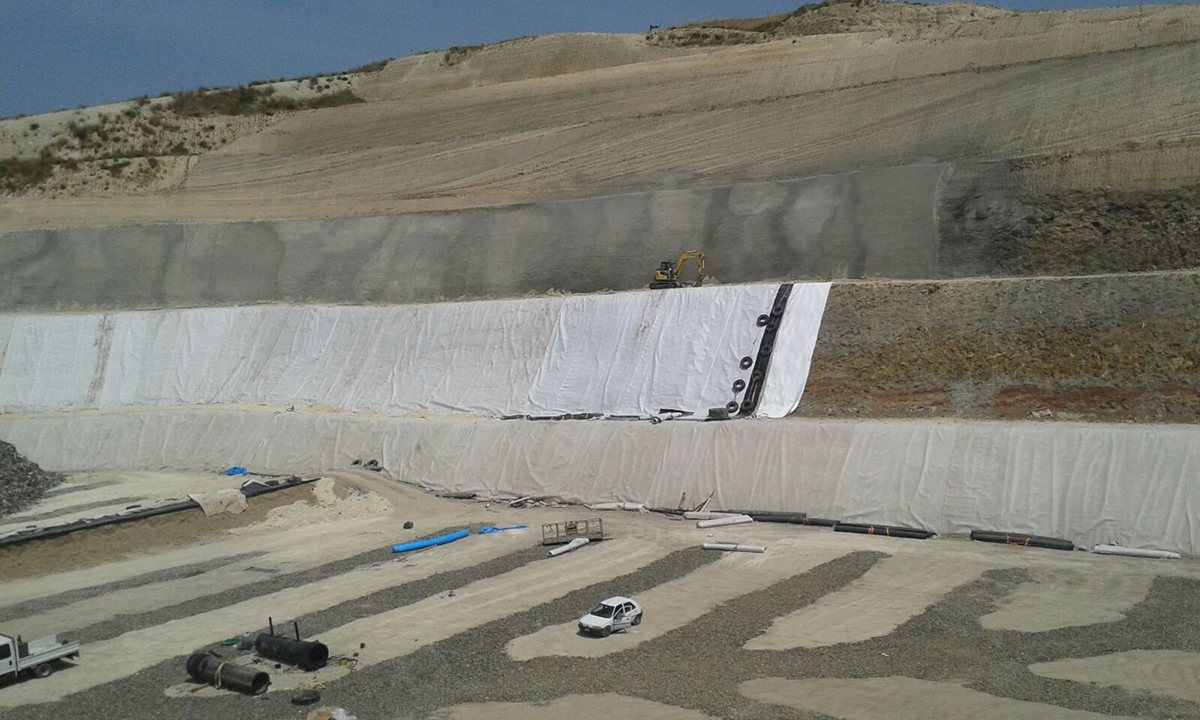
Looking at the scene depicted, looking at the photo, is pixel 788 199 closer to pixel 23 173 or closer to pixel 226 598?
pixel 226 598

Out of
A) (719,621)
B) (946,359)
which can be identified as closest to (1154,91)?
(946,359)

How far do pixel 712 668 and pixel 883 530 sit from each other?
298 inches

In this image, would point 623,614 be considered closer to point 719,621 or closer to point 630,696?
point 719,621

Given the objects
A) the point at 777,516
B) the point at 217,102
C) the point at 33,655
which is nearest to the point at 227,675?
the point at 33,655

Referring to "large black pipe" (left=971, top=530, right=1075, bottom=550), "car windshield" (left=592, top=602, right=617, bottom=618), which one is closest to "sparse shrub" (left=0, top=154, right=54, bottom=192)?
"car windshield" (left=592, top=602, right=617, bottom=618)

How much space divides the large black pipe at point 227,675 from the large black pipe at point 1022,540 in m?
11.8

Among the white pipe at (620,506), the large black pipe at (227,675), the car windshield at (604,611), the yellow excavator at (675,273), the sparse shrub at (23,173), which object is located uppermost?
the sparse shrub at (23,173)

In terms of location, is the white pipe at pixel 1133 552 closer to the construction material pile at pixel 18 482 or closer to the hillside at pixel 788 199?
the hillside at pixel 788 199

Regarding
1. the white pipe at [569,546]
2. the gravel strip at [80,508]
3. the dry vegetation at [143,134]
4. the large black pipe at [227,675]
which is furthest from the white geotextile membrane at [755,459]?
the dry vegetation at [143,134]

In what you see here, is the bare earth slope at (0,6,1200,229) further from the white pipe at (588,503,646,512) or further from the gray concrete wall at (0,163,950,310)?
the white pipe at (588,503,646,512)

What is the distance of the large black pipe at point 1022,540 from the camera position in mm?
16527

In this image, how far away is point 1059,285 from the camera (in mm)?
22172

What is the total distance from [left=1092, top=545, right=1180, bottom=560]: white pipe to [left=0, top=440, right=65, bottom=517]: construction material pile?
21062mm

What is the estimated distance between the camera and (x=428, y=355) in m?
29.2
